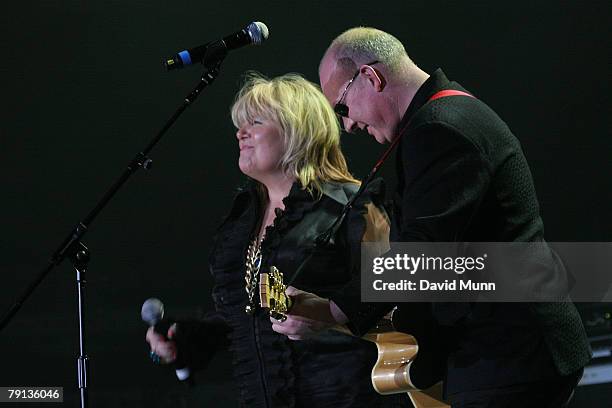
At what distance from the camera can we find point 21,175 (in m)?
4.24

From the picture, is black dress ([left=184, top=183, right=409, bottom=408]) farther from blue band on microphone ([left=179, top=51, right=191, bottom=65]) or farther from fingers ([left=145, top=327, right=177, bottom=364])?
blue band on microphone ([left=179, top=51, right=191, bottom=65])

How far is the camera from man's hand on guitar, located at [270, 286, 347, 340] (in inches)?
84.5

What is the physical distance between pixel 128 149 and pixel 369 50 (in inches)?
87.0

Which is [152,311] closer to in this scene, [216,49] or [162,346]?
[162,346]

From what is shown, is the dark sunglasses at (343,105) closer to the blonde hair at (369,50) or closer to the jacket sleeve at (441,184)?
the blonde hair at (369,50)

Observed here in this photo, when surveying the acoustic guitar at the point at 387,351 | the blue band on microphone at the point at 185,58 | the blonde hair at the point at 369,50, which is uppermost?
the blue band on microphone at the point at 185,58

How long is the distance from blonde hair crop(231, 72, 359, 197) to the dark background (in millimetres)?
1126

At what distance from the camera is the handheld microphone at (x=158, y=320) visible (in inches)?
105

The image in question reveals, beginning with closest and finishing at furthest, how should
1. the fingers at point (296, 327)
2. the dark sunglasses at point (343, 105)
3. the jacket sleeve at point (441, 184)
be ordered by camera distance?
the jacket sleeve at point (441, 184) < the fingers at point (296, 327) < the dark sunglasses at point (343, 105)

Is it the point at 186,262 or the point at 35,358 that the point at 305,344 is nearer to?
the point at 186,262

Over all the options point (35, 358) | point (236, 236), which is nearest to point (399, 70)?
point (236, 236)

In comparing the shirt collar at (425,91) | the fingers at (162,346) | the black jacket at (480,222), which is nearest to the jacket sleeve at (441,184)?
the black jacket at (480,222)

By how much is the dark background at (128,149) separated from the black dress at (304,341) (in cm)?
139

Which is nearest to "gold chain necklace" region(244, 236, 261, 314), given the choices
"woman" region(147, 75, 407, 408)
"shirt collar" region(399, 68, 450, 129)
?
"woman" region(147, 75, 407, 408)
